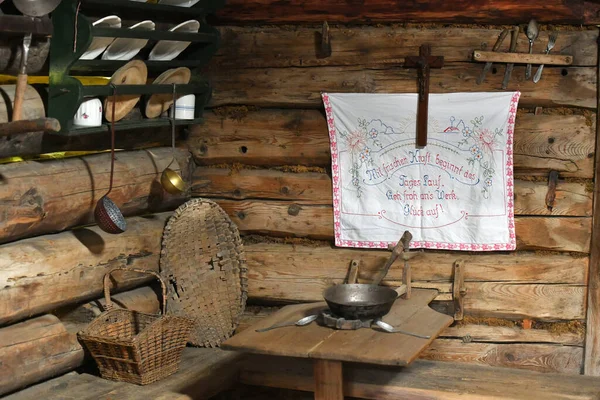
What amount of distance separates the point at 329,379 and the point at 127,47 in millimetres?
1710

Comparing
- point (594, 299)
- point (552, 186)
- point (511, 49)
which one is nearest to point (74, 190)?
point (511, 49)

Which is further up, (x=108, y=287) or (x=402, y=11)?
(x=402, y=11)

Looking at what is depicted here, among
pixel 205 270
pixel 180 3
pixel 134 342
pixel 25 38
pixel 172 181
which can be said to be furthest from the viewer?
pixel 205 270

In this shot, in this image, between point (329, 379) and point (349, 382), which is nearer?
point (329, 379)

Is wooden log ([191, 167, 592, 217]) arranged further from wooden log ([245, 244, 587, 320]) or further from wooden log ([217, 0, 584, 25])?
wooden log ([217, 0, 584, 25])

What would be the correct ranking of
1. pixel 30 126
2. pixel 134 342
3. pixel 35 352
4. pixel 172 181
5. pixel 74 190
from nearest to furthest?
pixel 30 126, pixel 35 352, pixel 134 342, pixel 74 190, pixel 172 181

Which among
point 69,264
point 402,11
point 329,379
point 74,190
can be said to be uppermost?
point 402,11

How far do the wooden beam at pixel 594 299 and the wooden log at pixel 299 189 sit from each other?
0.20 ft

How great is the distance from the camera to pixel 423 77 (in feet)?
14.3

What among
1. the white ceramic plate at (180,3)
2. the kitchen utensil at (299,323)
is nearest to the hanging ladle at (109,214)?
the white ceramic plate at (180,3)

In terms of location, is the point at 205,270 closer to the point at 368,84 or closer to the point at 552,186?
the point at 368,84

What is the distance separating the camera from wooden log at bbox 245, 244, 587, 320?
433 cm

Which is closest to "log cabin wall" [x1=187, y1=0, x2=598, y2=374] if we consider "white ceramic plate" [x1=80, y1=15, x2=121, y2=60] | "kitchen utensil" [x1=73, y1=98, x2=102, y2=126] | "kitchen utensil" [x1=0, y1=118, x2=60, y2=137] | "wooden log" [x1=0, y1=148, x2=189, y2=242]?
"wooden log" [x1=0, y1=148, x2=189, y2=242]

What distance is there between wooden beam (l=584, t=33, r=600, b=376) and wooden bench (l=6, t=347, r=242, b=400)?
5.58ft
